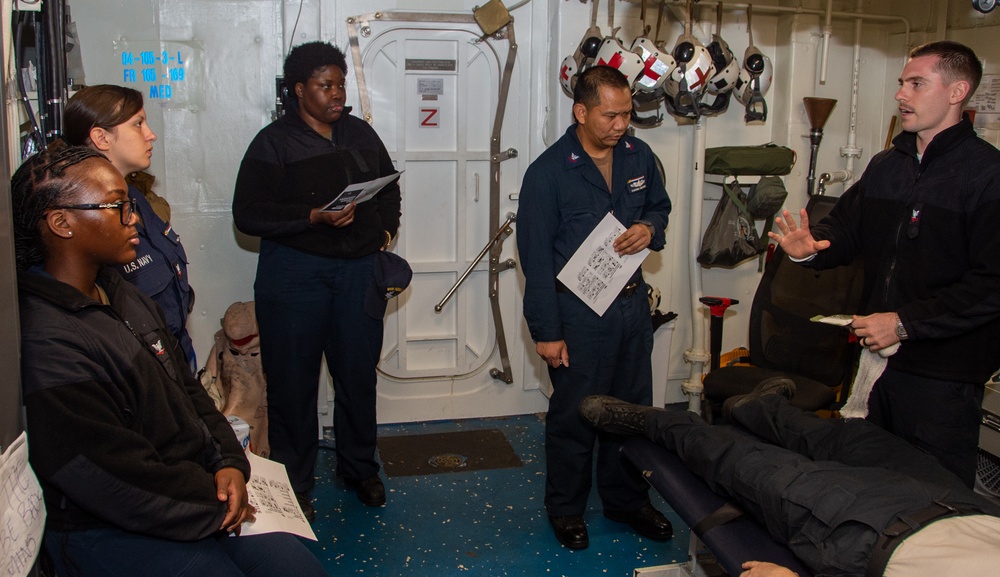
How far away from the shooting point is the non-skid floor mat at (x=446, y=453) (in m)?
3.93

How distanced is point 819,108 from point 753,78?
18.1 inches

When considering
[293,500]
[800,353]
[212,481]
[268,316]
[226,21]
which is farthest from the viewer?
[226,21]

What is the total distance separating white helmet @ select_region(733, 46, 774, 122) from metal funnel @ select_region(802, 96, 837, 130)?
0.27 meters

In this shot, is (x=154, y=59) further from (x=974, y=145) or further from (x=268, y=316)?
(x=974, y=145)

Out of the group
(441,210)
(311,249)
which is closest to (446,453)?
(441,210)

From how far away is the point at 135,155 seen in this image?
2.57m

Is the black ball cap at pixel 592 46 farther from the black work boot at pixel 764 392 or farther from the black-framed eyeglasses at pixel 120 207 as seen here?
the black-framed eyeglasses at pixel 120 207

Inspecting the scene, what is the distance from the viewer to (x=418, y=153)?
423 centimetres

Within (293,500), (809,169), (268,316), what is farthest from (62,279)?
(809,169)

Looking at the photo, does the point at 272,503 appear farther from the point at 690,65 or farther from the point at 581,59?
the point at 690,65

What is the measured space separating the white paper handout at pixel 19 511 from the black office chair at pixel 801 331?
7.96 feet

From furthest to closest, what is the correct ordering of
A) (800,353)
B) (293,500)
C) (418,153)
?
(418,153), (800,353), (293,500)

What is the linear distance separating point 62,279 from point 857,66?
4.13 meters

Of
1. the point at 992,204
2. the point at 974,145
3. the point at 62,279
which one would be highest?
the point at 974,145
